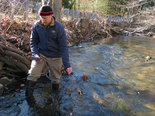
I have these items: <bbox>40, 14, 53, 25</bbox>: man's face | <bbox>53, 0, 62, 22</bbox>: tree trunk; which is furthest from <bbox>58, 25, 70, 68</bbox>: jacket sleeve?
<bbox>53, 0, 62, 22</bbox>: tree trunk

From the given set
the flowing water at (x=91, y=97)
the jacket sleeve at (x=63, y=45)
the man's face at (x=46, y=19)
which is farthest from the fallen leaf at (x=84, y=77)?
the man's face at (x=46, y=19)

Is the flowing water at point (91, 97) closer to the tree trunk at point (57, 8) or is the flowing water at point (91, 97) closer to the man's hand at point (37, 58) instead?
the man's hand at point (37, 58)

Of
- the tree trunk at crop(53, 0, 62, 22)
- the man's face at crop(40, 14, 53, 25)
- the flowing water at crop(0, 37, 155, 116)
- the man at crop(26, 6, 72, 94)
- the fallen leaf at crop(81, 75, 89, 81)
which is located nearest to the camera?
the man's face at crop(40, 14, 53, 25)

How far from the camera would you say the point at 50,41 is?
314 cm

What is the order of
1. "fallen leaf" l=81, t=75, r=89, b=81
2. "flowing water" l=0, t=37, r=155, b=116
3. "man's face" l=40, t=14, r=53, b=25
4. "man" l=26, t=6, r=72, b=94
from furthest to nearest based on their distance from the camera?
"fallen leaf" l=81, t=75, r=89, b=81 → "flowing water" l=0, t=37, r=155, b=116 → "man" l=26, t=6, r=72, b=94 → "man's face" l=40, t=14, r=53, b=25

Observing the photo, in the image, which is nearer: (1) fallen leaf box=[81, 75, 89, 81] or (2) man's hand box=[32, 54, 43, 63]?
(2) man's hand box=[32, 54, 43, 63]

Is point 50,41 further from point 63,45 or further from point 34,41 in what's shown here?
point 34,41

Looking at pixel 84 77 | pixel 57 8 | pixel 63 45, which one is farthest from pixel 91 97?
pixel 57 8

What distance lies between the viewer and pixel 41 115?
3.10m

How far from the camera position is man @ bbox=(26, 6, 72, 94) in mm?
3020

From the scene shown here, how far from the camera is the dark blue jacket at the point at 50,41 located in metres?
3.04

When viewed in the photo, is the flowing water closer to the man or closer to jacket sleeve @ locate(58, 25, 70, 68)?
the man

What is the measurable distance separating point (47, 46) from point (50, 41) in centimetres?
13

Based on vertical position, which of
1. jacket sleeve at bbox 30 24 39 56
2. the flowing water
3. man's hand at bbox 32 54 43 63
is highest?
jacket sleeve at bbox 30 24 39 56
